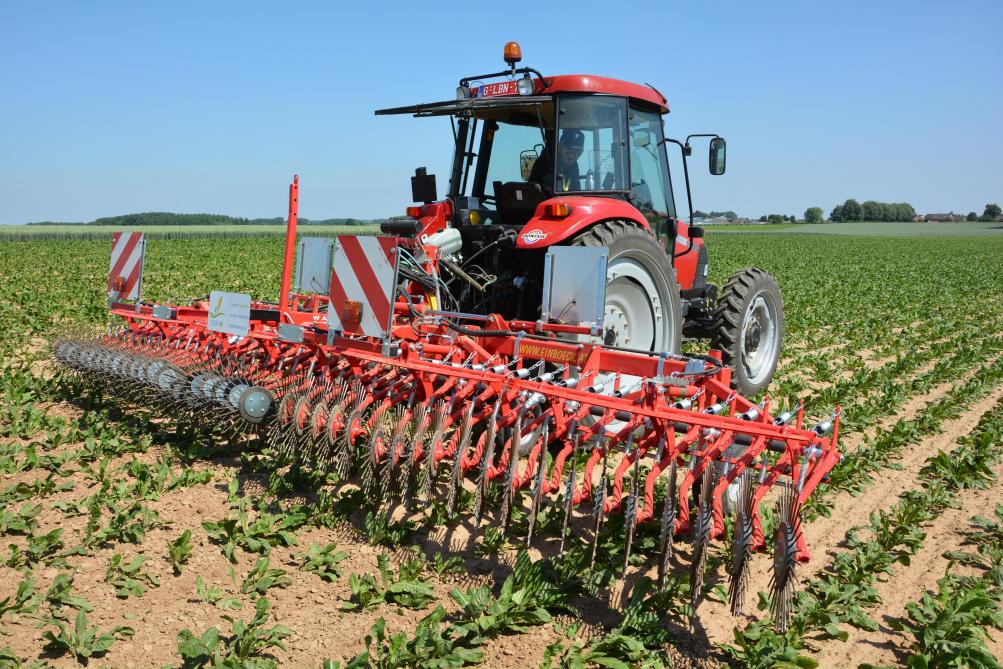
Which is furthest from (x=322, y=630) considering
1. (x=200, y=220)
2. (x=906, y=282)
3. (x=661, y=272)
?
(x=200, y=220)

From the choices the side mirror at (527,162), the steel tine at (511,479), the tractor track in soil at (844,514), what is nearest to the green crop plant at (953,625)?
the tractor track in soil at (844,514)

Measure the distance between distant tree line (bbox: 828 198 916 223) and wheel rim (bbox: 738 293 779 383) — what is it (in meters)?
85.4

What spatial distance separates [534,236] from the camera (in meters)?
4.48

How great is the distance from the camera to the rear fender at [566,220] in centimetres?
443

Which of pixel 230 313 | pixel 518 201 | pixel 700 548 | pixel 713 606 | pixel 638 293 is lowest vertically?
pixel 713 606

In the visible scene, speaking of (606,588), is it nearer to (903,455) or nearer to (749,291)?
(903,455)

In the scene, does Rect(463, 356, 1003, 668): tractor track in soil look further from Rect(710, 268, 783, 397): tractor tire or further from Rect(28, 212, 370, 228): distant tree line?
Rect(28, 212, 370, 228): distant tree line

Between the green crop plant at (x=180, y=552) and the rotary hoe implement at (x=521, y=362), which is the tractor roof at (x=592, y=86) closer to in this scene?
the rotary hoe implement at (x=521, y=362)

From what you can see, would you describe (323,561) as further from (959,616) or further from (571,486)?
(959,616)

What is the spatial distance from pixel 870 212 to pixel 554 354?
295ft

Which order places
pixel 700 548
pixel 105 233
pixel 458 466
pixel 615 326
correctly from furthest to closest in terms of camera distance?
pixel 105 233, pixel 615 326, pixel 458 466, pixel 700 548

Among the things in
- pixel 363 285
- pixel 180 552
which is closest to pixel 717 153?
pixel 363 285

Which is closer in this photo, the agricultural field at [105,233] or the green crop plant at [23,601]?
the green crop plant at [23,601]

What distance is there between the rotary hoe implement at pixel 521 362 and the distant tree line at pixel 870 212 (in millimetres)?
86077
